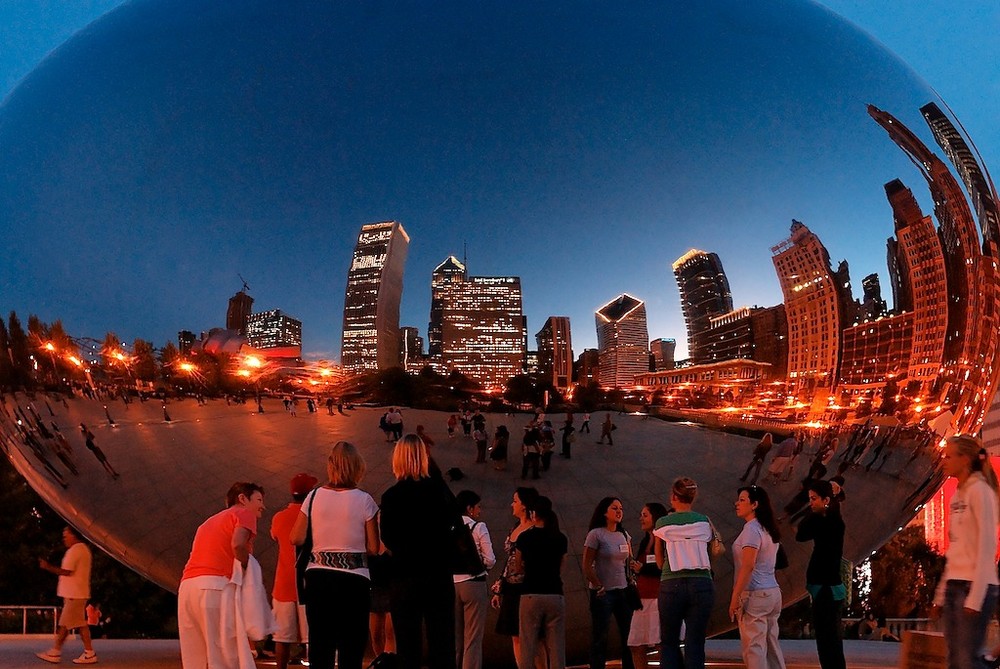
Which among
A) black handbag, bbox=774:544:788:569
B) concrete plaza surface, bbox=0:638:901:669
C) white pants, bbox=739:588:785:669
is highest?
black handbag, bbox=774:544:788:569

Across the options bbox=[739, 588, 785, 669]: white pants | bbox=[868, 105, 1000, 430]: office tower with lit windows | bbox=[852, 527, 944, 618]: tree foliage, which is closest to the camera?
bbox=[739, 588, 785, 669]: white pants

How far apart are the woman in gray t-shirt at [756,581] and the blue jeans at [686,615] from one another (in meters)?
0.25

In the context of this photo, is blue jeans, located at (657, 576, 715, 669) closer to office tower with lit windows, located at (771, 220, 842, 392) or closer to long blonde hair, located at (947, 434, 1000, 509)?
office tower with lit windows, located at (771, 220, 842, 392)

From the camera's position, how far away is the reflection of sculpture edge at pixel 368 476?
5.88 meters

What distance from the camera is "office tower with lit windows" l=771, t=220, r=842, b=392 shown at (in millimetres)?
5934

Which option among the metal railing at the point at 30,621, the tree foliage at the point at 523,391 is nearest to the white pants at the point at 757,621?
the tree foliage at the point at 523,391

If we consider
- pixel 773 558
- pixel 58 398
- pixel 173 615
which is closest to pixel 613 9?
pixel 773 558

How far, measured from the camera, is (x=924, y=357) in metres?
6.54

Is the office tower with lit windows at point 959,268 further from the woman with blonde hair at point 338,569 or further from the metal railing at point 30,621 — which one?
the metal railing at point 30,621

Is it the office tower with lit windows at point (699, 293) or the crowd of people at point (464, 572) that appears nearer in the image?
the crowd of people at point (464, 572)

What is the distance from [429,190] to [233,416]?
185 centimetres

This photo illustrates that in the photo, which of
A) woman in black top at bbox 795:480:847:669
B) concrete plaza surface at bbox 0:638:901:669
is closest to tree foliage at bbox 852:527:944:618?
concrete plaza surface at bbox 0:638:901:669

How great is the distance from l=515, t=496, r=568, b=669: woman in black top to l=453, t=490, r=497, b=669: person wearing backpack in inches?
9.1

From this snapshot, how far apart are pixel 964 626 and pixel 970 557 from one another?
15.5 inches
